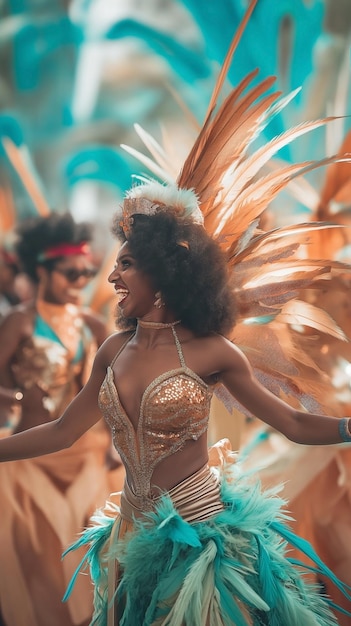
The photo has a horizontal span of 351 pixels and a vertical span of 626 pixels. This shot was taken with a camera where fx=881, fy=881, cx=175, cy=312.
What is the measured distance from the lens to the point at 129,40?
666 cm

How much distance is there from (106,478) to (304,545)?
2086 mm

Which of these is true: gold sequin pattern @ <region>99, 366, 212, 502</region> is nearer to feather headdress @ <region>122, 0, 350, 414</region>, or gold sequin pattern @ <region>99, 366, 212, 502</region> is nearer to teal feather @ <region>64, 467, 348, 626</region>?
teal feather @ <region>64, 467, 348, 626</region>

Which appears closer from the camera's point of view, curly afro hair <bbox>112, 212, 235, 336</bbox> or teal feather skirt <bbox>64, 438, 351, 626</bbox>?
teal feather skirt <bbox>64, 438, 351, 626</bbox>

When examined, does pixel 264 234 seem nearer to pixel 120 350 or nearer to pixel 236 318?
pixel 236 318

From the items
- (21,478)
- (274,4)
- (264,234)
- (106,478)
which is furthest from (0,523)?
(274,4)

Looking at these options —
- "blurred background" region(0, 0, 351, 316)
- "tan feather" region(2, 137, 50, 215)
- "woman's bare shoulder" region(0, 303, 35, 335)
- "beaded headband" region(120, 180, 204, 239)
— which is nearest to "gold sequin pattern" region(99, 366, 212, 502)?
"beaded headband" region(120, 180, 204, 239)

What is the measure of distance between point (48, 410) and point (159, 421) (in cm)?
230

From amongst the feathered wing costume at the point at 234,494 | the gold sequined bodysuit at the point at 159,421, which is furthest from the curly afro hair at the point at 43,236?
the gold sequined bodysuit at the point at 159,421

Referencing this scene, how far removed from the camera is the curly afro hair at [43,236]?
15.0 ft

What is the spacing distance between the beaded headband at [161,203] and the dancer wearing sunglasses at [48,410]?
1998 mm

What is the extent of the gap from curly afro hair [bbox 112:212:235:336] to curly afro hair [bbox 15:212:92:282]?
2.31 metres

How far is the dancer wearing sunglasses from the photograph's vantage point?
3.80m

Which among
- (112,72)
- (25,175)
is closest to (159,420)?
(25,175)

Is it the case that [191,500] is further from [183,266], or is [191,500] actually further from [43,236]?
[43,236]
